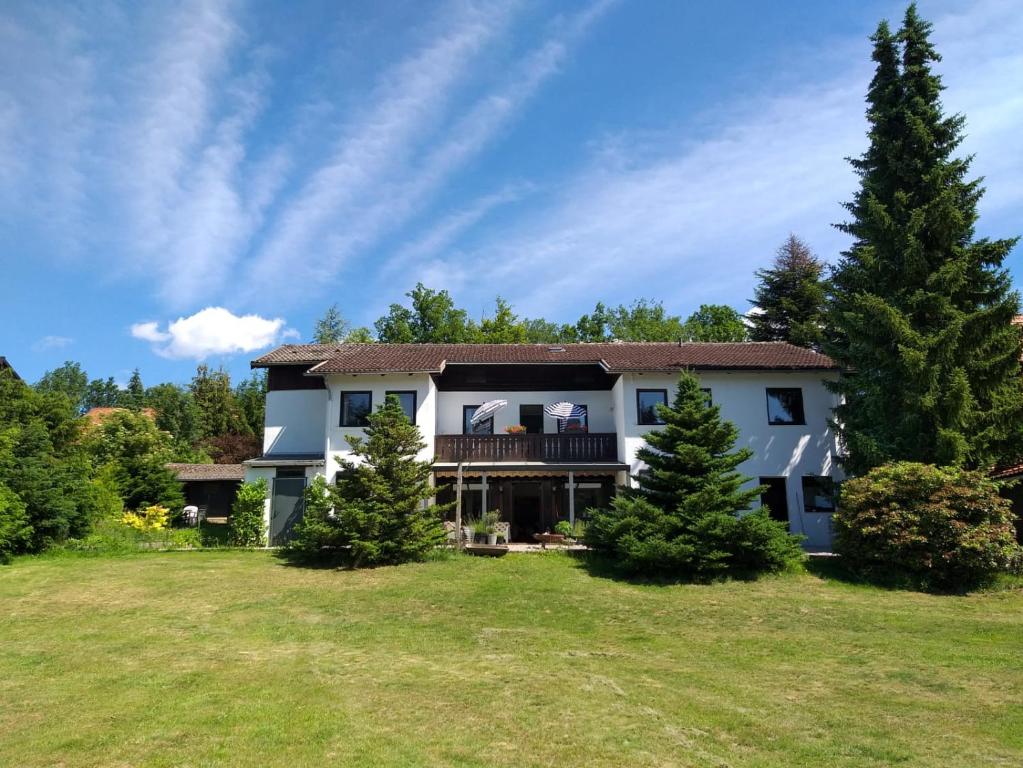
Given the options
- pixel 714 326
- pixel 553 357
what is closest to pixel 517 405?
pixel 553 357

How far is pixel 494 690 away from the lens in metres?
8.41

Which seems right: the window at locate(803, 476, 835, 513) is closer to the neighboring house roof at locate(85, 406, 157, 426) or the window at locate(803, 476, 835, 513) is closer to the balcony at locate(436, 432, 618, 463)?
the balcony at locate(436, 432, 618, 463)

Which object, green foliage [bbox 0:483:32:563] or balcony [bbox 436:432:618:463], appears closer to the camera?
green foliage [bbox 0:483:32:563]

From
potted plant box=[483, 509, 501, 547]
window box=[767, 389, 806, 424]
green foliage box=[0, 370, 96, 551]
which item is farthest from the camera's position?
window box=[767, 389, 806, 424]

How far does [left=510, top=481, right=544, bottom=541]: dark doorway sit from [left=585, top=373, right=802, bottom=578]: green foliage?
7523 millimetres

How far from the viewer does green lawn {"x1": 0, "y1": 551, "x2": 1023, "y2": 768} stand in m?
6.46

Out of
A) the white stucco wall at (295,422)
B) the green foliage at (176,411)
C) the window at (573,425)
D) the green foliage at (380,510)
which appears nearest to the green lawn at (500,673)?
the green foliage at (380,510)

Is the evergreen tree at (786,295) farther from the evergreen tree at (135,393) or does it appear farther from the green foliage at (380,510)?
the evergreen tree at (135,393)

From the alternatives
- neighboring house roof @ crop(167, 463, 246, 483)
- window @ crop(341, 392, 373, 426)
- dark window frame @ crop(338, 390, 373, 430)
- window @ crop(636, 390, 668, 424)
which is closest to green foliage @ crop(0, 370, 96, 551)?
dark window frame @ crop(338, 390, 373, 430)

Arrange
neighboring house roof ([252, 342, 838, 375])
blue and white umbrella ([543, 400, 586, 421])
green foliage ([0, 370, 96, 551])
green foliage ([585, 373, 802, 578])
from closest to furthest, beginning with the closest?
1. green foliage ([585, 373, 802, 578])
2. green foliage ([0, 370, 96, 551])
3. neighboring house roof ([252, 342, 838, 375])
4. blue and white umbrella ([543, 400, 586, 421])

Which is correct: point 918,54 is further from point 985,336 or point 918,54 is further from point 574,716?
point 574,716

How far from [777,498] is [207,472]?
35.2 metres

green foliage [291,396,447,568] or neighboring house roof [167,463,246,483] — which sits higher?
neighboring house roof [167,463,246,483]

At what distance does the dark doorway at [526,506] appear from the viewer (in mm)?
26500
